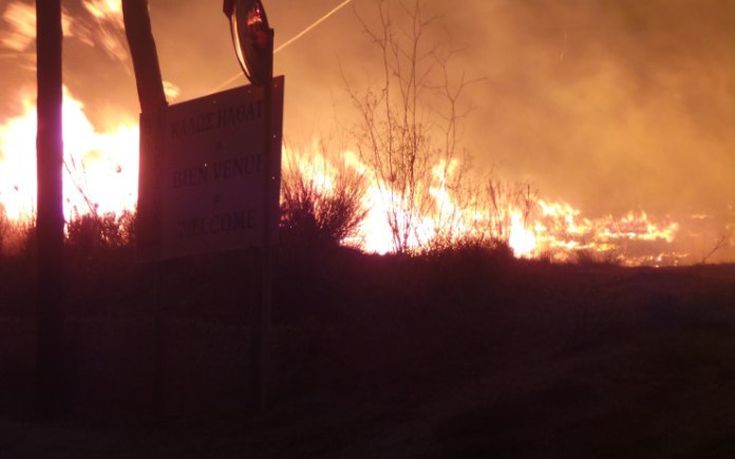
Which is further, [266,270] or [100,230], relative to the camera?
[100,230]

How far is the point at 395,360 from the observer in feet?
27.8

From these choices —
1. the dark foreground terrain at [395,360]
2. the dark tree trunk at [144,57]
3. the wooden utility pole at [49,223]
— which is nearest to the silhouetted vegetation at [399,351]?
the dark foreground terrain at [395,360]

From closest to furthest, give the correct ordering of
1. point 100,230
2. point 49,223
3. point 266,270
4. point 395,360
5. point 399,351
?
point 266,270 → point 395,360 → point 399,351 → point 49,223 → point 100,230

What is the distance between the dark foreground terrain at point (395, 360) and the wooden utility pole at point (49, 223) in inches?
13.9

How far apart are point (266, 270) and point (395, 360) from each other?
1.39 m

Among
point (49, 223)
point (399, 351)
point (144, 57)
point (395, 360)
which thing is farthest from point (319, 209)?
point (395, 360)

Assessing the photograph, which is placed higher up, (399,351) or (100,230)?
(100,230)

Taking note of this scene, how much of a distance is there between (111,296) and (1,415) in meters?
2.28

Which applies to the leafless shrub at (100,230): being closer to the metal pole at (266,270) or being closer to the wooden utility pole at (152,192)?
the wooden utility pole at (152,192)

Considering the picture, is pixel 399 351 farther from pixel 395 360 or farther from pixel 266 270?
pixel 266 270

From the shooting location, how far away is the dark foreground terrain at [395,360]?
Result: 6.18 metres

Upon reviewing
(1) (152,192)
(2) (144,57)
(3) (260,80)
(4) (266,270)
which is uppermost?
(2) (144,57)

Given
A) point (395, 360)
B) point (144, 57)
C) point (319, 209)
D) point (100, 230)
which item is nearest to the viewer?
point (395, 360)

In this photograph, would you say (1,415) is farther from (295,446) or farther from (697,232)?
(697,232)
